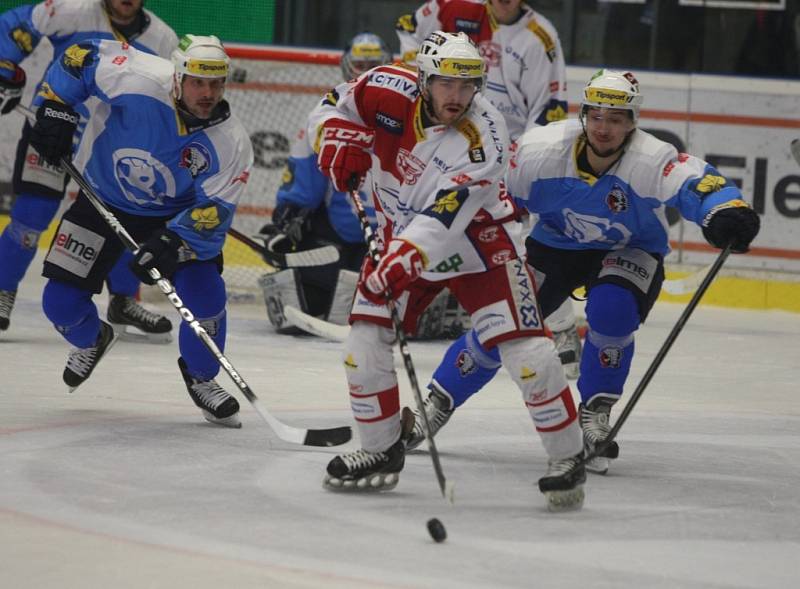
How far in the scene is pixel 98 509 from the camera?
3.37 metres

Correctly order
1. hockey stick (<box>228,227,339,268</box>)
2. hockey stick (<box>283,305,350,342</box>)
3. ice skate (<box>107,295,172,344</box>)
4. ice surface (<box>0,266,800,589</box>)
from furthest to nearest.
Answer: hockey stick (<box>228,227,339,268</box>) → hockey stick (<box>283,305,350,342</box>) → ice skate (<box>107,295,172,344</box>) → ice surface (<box>0,266,800,589</box>)

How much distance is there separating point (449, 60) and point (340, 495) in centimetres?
104

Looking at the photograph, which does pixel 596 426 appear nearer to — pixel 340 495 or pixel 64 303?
pixel 340 495

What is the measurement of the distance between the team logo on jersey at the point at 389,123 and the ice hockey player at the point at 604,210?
1.71 ft

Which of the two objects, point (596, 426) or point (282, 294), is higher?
point (596, 426)

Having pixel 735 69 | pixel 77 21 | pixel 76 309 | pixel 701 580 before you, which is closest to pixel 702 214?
pixel 701 580

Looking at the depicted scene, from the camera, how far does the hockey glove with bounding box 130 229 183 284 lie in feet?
13.8

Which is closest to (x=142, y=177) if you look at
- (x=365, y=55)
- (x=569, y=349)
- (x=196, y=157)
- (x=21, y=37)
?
(x=196, y=157)

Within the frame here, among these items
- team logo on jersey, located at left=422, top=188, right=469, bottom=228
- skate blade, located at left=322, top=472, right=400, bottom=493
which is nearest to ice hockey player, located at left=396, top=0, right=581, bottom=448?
team logo on jersey, located at left=422, top=188, right=469, bottom=228

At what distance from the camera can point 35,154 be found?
579cm

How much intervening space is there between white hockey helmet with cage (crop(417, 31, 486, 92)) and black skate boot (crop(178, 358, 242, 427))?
1137 mm

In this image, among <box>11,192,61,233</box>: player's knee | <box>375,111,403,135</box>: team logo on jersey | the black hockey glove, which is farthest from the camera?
the black hockey glove

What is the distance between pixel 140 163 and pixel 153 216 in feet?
0.66

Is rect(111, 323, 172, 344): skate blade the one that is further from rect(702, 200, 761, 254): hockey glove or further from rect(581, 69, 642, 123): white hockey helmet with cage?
rect(702, 200, 761, 254): hockey glove
